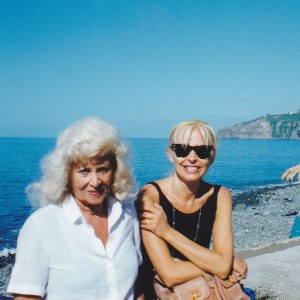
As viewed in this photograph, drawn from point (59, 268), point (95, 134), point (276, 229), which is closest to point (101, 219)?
point (59, 268)

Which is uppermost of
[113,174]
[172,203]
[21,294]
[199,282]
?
[113,174]

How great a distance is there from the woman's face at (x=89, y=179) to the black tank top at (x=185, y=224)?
85 cm

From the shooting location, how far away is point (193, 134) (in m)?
3.13

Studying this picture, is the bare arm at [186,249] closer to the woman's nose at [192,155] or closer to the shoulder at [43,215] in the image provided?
the woman's nose at [192,155]

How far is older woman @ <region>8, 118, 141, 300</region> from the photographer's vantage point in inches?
85.6

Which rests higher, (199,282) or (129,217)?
(129,217)

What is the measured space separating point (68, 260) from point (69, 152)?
68 cm

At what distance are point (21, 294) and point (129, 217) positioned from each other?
90 cm

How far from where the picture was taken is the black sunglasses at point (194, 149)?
3131 mm

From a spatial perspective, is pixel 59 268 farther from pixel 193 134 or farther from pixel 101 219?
pixel 193 134

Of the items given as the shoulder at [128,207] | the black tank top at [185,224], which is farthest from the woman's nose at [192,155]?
the shoulder at [128,207]

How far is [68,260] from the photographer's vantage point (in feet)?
7.39

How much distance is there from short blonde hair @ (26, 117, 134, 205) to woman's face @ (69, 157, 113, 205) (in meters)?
0.04

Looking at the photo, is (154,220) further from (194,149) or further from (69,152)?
(69,152)
